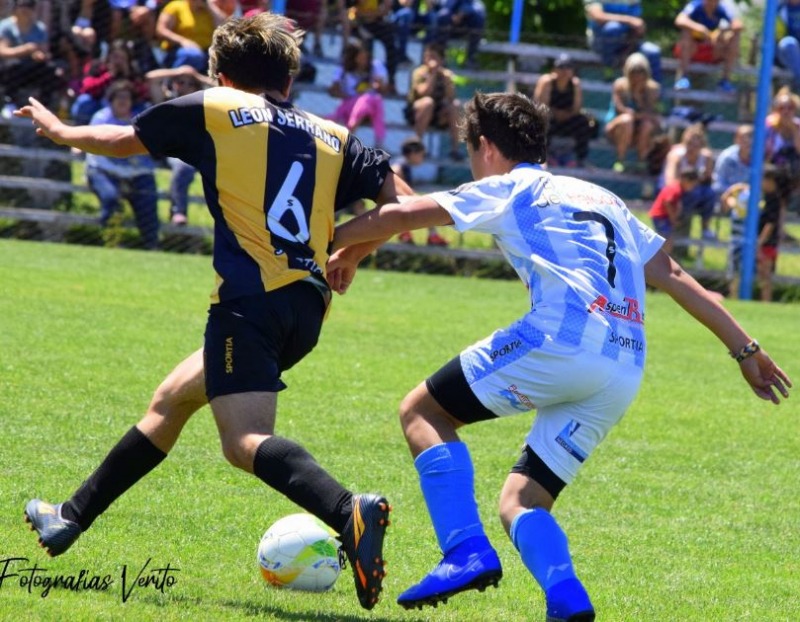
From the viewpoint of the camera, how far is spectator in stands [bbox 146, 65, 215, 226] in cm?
1484

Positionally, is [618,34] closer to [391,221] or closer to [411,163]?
[411,163]

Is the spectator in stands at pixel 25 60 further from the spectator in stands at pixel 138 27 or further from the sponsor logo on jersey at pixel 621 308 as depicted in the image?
the sponsor logo on jersey at pixel 621 308

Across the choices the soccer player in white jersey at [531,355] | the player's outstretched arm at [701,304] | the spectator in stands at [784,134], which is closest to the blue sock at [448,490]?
the soccer player in white jersey at [531,355]

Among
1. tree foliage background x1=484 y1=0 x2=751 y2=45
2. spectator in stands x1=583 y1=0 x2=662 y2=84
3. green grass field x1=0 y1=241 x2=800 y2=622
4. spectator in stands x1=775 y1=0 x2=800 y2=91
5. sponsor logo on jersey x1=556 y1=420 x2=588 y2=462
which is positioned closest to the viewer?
sponsor logo on jersey x1=556 y1=420 x2=588 y2=462

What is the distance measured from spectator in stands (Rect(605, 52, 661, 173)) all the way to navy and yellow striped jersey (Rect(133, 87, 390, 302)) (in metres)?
13.0

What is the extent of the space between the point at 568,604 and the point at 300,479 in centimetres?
85

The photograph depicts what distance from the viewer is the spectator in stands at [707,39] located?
17797 millimetres

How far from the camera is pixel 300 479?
12.8 feet

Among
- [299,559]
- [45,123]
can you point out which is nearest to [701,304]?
[299,559]

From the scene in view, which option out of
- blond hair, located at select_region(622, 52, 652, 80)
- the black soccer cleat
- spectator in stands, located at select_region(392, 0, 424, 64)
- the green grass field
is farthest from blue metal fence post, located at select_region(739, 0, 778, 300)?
the black soccer cleat

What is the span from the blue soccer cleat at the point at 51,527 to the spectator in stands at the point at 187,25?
37.4 feet

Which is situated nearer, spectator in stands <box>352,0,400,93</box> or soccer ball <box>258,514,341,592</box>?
soccer ball <box>258,514,341,592</box>

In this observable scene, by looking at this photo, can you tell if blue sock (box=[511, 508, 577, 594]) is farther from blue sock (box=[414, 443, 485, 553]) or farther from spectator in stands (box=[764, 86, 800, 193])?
spectator in stands (box=[764, 86, 800, 193])

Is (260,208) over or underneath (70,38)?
over
